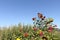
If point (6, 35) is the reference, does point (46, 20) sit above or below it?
above

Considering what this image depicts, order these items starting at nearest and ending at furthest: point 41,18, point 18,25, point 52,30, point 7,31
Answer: point 52,30 < point 41,18 < point 7,31 < point 18,25

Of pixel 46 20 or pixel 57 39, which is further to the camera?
pixel 46 20

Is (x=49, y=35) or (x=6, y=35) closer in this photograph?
(x=49, y=35)

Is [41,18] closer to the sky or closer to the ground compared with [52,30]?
closer to the sky

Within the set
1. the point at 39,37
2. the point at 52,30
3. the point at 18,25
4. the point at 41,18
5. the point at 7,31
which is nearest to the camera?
the point at 39,37

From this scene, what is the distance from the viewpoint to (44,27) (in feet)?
25.7

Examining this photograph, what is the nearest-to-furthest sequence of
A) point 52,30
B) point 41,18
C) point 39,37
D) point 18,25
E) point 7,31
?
point 39,37
point 52,30
point 41,18
point 7,31
point 18,25

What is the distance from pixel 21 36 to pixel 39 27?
937 mm

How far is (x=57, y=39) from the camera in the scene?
7.41m

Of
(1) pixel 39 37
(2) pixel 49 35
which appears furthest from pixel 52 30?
(1) pixel 39 37

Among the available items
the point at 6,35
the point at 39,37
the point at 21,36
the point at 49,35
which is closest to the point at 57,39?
the point at 49,35

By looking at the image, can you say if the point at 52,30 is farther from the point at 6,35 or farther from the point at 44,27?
the point at 6,35

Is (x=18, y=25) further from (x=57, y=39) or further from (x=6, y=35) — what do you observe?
(x=57, y=39)

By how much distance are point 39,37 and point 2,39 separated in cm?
204
